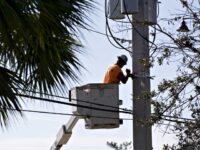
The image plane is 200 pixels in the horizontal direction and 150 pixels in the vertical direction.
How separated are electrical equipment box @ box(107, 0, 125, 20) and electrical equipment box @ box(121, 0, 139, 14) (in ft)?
0.73

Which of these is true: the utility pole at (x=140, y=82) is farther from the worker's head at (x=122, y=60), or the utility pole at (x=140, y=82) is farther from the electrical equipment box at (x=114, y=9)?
the worker's head at (x=122, y=60)

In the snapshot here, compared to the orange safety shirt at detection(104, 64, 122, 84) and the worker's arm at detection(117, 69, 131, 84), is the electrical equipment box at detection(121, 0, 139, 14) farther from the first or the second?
the orange safety shirt at detection(104, 64, 122, 84)

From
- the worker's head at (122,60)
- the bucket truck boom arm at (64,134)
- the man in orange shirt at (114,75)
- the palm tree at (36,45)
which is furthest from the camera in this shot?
the bucket truck boom arm at (64,134)

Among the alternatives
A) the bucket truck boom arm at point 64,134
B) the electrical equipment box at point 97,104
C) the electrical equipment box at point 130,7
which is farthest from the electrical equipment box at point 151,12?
the bucket truck boom arm at point 64,134

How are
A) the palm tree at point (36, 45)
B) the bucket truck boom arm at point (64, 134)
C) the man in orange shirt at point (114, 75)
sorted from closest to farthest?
the palm tree at point (36, 45) → the man in orange shirt at point (114, 75) → the bucket truck boom arm at point (64, 134)

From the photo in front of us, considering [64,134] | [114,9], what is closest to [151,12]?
[114,9]

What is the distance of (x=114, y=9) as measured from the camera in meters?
11.7

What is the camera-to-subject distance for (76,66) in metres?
11.8

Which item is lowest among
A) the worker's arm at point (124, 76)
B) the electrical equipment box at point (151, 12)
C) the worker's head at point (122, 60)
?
the worker's arm at point (124, 76)

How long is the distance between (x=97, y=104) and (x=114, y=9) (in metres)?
1.54

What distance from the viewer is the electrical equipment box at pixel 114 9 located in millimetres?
11578

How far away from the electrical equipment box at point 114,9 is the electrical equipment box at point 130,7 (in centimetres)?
22

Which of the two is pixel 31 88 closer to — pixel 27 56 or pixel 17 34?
pixel 27 56

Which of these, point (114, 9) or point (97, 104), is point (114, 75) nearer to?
point (97, 104)
